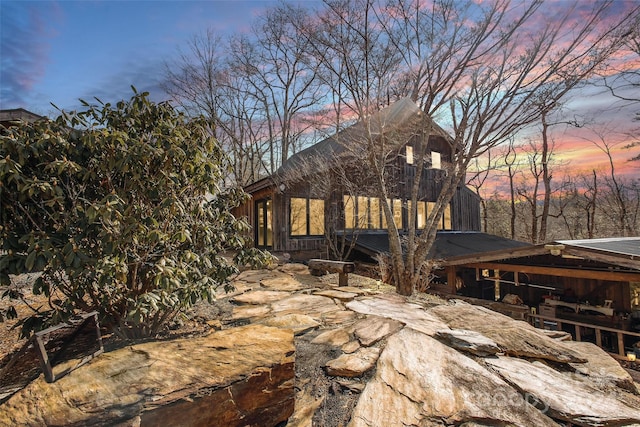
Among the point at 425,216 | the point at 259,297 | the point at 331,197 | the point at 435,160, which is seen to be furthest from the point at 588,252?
the point at 435,160

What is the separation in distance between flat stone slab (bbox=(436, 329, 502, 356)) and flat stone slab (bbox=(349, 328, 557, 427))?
0.59ft

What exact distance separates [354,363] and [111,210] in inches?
87.1

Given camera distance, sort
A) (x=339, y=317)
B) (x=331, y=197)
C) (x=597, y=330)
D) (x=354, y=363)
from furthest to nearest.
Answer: (x=331, y=197)
(x=597, y=330)
(x=339, y=317)
(x=354, y=363)

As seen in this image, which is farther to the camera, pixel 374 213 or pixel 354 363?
pixel 374 213

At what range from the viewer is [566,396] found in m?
2.31

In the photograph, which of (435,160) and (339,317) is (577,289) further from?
(339,317)

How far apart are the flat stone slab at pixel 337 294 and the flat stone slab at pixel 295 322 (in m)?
1.03

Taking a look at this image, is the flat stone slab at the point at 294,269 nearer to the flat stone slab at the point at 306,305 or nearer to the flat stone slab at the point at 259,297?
the flat stone slab at the point at 259,297

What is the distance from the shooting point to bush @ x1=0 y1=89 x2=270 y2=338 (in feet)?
7.13

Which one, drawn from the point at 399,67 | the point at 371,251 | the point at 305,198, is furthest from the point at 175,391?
the point at 305,198

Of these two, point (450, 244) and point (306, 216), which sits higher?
point (306, 216)

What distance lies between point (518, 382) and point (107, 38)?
866 centimetres

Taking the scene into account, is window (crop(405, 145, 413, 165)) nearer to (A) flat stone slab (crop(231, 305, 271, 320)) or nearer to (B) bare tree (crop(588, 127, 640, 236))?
(B) bare tree (crop(588, 127, 640, 236))

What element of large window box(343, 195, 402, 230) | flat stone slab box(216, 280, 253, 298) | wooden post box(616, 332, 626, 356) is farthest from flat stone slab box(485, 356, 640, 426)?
large window box(343, 195, 402, 230)
